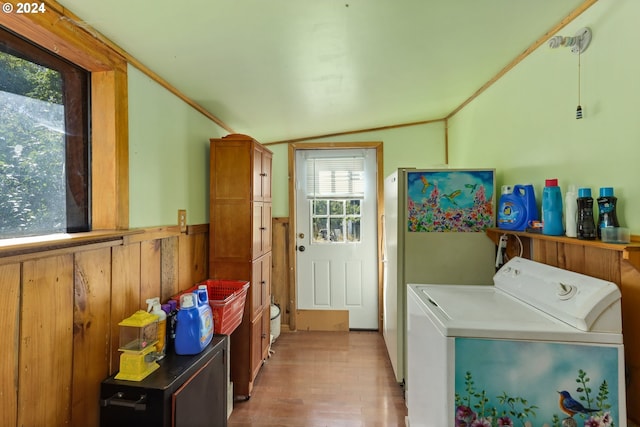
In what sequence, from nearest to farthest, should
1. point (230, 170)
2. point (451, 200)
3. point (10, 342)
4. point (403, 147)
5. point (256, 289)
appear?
point (10, 342)
point (451, 200)
point (230, 170)
point (256, 289)
point (403, 147)

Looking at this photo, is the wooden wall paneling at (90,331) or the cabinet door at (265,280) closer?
the wooden wall paneling at (90,331)

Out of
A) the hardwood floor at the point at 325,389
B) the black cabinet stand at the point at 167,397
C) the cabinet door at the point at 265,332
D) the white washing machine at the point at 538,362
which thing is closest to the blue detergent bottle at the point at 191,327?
the black cabinet stand at the point at 167,397

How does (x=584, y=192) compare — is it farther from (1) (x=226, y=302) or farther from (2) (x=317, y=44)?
(1) (x=226, y=302)

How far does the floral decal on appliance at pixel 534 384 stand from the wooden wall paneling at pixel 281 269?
2262mm

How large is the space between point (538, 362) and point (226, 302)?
57.2 inches

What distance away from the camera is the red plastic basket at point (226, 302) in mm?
1559

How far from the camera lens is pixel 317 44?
1330 mm

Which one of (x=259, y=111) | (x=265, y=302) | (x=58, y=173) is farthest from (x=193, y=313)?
(x=259, y=111)

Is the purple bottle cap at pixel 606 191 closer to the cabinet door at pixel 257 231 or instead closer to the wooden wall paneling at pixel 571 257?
the wooden wall paneling at pixel 571 257

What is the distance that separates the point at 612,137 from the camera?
1.08 m

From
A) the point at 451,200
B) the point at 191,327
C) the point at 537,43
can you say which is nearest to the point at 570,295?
the point at 451,200

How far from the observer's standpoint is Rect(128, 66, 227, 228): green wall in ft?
4.51

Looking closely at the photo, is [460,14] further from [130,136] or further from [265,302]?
[265,302]

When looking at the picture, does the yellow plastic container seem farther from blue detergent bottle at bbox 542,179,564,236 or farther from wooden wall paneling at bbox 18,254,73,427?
blue detergent bottle at bbox 542,179,564,236
